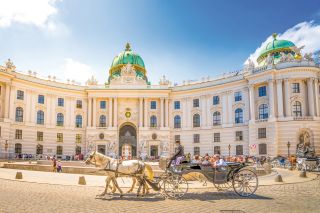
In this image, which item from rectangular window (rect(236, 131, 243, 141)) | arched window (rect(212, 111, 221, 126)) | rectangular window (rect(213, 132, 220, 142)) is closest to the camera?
rectangular window (rect(236, 131, 243, 141))

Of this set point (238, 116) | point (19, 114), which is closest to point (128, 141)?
point (19, 114)

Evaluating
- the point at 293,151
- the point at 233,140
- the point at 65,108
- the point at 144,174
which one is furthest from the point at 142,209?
the point at 65,108

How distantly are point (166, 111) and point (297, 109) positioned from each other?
25790 millimetres

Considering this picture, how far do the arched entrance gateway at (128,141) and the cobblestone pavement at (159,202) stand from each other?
46509 mm

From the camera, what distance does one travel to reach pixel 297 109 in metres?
48.6

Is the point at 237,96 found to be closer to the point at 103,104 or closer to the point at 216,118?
the point at 216,118

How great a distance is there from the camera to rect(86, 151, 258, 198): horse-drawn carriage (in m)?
14.0

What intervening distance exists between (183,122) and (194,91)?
22.9 feet

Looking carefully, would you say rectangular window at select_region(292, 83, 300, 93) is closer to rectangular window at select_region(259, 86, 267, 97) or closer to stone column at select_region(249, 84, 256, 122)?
rectangular window at select_region(259, 86, 267, 97)

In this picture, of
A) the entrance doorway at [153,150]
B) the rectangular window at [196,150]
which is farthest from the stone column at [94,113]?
the rectangular window at [196,150]

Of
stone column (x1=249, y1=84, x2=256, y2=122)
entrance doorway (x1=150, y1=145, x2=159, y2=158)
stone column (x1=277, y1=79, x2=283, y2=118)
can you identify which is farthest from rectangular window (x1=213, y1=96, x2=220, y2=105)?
entrance doorway (x1=150, y1=145, x2=159, y2=158)

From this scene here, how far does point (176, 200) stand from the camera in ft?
41.9

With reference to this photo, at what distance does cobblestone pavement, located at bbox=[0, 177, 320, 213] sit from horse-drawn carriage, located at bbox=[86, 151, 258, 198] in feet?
1.93

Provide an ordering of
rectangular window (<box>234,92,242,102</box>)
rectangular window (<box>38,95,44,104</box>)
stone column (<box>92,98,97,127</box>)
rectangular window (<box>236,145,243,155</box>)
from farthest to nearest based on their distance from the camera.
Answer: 1. stone column (<box>92,98,97,127</box>)
2. rectangular window (<box>38,95,44,104</box>)
3. rectangular window (<box>234,92,242,102</box>)
4. rectangular window (<box>236,145,243,155</box>)
